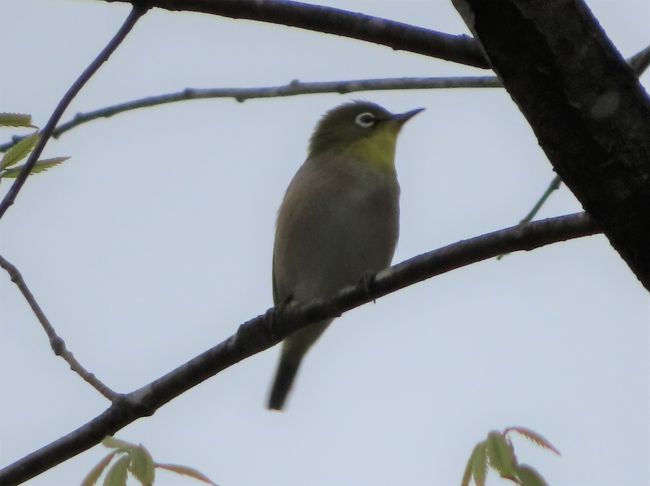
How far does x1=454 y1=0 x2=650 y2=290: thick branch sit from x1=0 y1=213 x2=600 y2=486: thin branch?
0.64m

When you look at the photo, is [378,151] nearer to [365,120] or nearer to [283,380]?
[365,120]

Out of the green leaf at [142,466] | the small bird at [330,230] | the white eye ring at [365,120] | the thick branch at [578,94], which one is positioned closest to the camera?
the thick branch at [578,94]

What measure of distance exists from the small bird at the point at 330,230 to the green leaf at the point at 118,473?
11.4 feet

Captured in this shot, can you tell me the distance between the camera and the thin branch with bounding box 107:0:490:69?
10.8 feet

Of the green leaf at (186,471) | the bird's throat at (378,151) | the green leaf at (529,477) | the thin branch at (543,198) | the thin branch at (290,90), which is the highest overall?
the bird's throat at (378,151)

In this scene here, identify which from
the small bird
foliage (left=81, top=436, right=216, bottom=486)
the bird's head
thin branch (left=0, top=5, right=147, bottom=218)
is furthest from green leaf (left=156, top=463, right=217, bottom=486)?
the bird's head

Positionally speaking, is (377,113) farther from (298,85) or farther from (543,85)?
(543,85)

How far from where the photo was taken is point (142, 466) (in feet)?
12.0

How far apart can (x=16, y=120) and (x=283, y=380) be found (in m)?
4.94

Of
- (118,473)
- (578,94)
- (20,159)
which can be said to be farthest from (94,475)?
(578,94)

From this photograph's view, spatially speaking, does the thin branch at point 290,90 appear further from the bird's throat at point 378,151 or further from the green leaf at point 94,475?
the bird's throat at point 378,151

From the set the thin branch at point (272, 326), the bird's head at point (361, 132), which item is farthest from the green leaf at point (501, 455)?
the bird's head at point (361, 132)

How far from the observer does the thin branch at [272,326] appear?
3139 millimetres

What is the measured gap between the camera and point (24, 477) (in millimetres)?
3738
